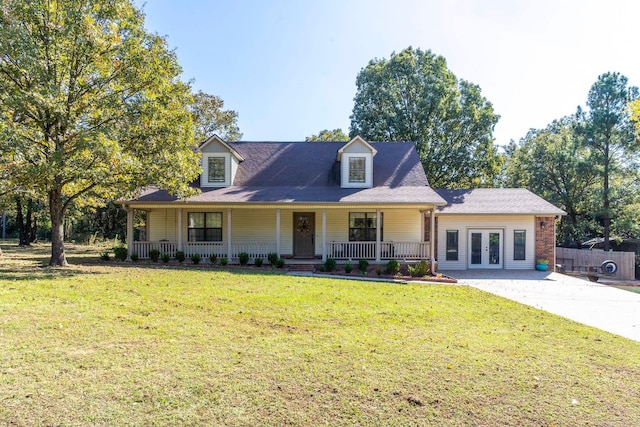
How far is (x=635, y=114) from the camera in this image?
9711mm

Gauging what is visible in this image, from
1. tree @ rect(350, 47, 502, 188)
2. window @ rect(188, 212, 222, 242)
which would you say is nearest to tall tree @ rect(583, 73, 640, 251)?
tree @ rect(350, 47, 502, 188)

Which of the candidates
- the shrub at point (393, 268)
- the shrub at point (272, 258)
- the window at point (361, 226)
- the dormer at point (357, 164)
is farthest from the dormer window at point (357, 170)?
the shrub at point (272, 258)

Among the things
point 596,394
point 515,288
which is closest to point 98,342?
point 596,394

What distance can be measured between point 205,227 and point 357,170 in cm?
785

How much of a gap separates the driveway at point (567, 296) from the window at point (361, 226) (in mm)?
4077

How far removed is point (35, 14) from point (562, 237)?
3551cm

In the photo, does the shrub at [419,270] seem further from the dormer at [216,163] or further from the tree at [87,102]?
the dormer at [216,163]

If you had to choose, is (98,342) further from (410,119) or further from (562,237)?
(562,237)

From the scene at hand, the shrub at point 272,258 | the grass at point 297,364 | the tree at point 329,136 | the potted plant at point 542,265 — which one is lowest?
the potted plant at point 542,265

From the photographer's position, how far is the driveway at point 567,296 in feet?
26.0

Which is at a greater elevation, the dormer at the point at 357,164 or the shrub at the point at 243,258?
the dormer at the point at 357,164

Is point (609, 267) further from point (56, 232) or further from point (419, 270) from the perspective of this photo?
point (56, 232)

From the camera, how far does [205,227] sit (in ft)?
57.2

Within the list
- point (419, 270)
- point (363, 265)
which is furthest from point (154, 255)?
point (419, 270)
